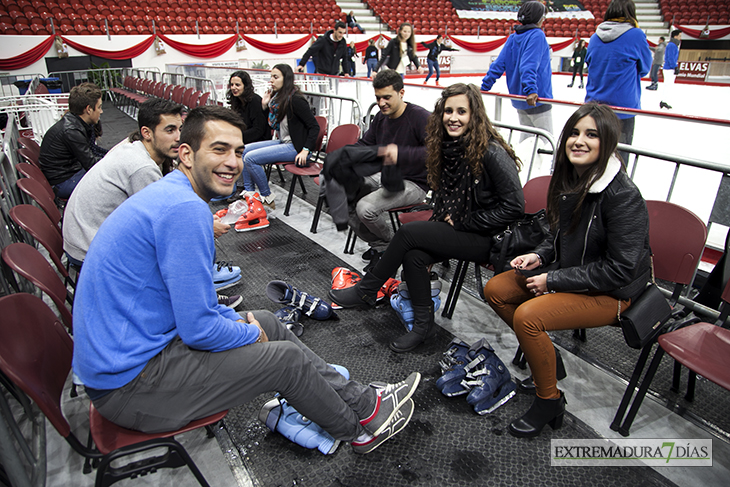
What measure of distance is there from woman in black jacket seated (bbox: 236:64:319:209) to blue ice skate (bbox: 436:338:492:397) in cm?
256

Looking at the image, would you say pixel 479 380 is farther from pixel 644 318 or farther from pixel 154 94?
pixel 154 94

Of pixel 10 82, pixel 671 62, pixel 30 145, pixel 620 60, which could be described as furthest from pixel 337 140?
pixel 671 62

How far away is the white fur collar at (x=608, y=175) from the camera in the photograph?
66.3 inches

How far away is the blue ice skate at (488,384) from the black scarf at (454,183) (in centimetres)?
75

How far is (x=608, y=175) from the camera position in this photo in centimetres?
169

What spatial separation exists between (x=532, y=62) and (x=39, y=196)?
391 cm

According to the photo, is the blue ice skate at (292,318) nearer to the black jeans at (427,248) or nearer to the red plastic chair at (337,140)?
the black jeans at (427,248)

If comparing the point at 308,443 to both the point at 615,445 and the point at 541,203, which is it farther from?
the point at 541,203

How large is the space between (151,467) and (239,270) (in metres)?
1.84

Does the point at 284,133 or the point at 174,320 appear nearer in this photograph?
the point at 174,320

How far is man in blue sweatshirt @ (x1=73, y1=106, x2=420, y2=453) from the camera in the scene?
1.17 m

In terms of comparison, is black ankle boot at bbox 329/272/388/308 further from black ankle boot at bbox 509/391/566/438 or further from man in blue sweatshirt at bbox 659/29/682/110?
man in blue sweatshirt at bbox 659/29/682/110

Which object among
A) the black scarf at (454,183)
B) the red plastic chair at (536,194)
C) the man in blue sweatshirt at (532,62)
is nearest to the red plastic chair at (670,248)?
the red plastic chair at (536,194)

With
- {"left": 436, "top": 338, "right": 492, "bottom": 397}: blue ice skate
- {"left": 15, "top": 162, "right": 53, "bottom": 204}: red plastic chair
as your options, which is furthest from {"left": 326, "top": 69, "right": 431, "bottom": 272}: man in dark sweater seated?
{"left": 15, "top": 162, "right": 53, "bottom": 204}: red plastic chair
